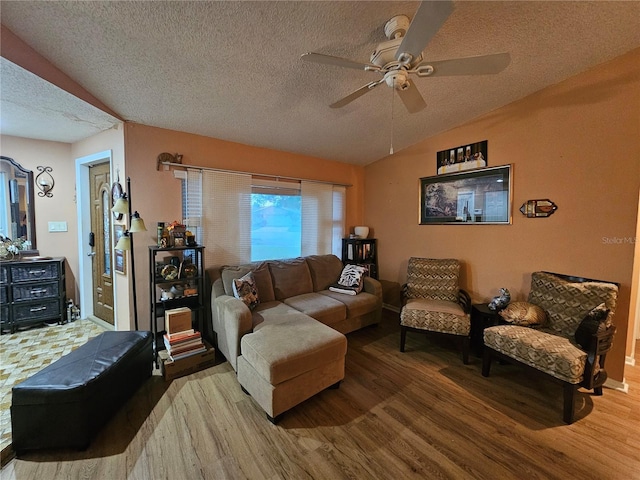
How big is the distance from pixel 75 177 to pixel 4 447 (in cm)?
297

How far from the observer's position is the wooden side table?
2551 mm

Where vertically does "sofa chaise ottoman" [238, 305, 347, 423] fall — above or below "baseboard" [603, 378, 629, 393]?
above

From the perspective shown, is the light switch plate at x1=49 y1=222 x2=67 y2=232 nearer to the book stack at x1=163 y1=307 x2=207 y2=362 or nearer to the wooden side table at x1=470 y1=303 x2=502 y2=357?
the book stack at x1=163 y1=307 x2=207 y2=362

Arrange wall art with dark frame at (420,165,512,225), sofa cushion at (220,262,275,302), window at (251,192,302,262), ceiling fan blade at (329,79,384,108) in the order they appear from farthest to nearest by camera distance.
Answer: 1. window at (251,192,302,262)
2. wall art with dark frame at (420,165,512,225)
3. sofa cushion at (220,262,275,302)
4. ceiling fan blade at (329,79,384,108)

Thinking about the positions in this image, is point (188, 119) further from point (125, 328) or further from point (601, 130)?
point (601, 130)

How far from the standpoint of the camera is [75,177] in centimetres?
326

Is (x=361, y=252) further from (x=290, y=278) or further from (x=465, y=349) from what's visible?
(x=465, y=349)

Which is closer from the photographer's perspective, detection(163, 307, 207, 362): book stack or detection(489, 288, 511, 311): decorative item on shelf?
detection(163, 307, 207, 362): book stack

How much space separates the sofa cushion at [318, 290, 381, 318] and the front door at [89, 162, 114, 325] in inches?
105

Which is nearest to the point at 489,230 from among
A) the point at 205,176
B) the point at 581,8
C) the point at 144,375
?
the point at 581,8

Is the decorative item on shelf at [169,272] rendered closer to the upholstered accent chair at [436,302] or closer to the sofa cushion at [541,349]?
the upholstered accent chair at [436,302]

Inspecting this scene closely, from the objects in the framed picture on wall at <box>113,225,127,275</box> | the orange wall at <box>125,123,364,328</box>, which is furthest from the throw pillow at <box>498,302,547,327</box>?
the framed picture on wall at <box>113,225,127,275</box>

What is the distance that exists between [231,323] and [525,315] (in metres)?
2.66

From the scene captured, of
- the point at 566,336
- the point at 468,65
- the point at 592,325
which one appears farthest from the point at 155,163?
the point at 566,336
